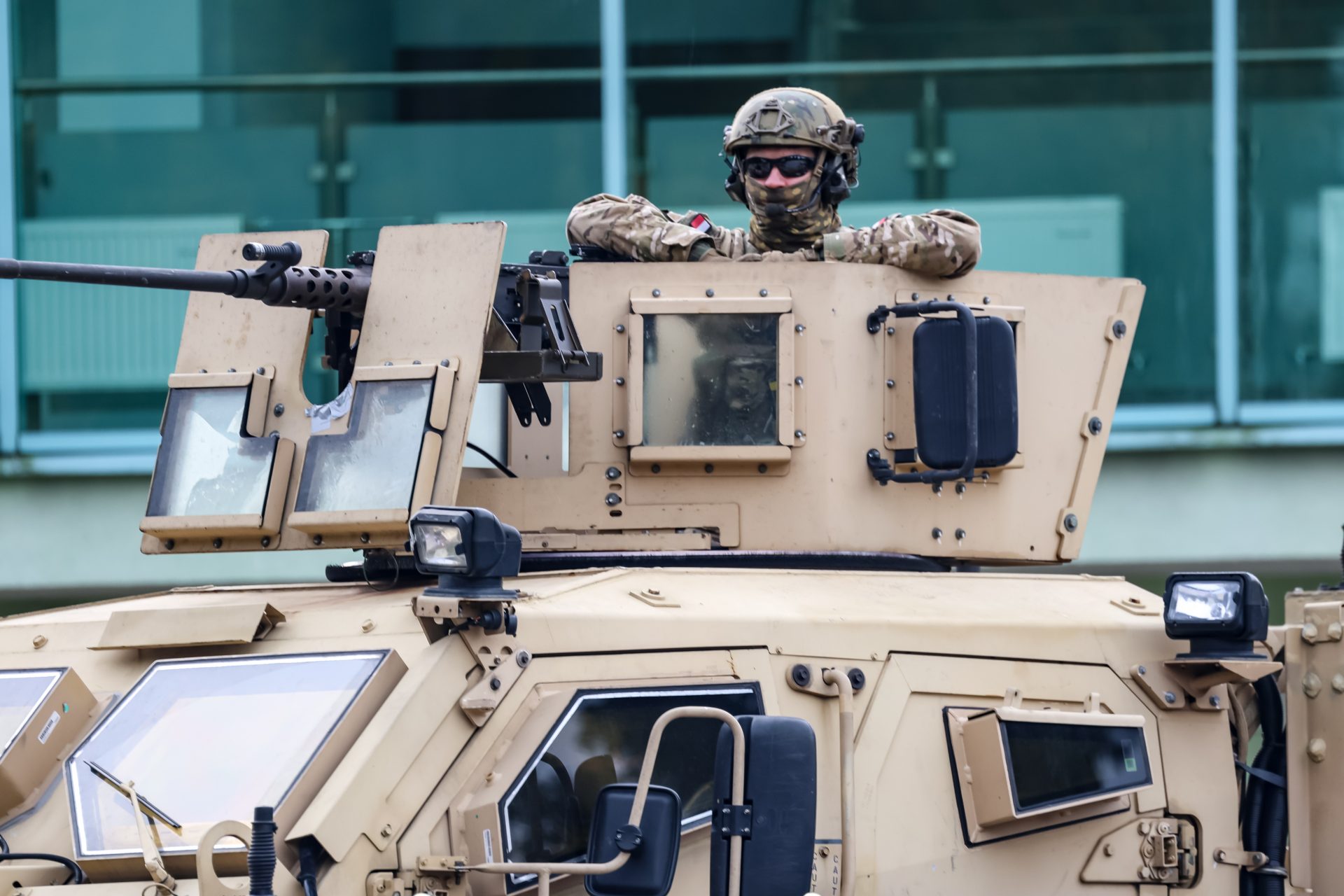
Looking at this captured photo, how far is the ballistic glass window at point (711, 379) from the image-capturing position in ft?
18.9

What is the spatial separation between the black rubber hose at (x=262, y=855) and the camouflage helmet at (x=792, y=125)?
318 centimetres

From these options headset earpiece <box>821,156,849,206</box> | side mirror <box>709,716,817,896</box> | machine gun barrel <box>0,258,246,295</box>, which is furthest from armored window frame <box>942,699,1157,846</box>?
machine gun barrel <box>0,258,246,295</box>

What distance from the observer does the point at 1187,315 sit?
38.2 ft

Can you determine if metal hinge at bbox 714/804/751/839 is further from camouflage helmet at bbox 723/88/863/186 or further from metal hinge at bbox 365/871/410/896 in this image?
camouflage helmet at bbox 723/88/863/186

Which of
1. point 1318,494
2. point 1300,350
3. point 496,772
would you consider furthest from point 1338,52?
point 496,772

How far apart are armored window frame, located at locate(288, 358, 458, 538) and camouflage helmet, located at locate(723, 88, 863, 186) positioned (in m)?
1.41

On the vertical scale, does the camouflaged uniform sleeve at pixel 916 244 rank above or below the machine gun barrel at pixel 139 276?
above

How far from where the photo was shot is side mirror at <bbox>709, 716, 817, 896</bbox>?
4.06m

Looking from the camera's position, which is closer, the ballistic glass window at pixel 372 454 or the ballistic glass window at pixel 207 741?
the ballistic glass window at pixel 207 741

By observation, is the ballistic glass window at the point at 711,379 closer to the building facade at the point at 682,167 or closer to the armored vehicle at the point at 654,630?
the armored vehicle at the point at 654,630

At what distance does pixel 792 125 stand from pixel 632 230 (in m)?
0.62

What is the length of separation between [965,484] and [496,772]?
2.10m

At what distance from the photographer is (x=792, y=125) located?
6.33 m

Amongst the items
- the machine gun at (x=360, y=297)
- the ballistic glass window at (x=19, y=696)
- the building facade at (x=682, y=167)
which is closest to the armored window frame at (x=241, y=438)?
the machine gun at (x=360, y=297)
